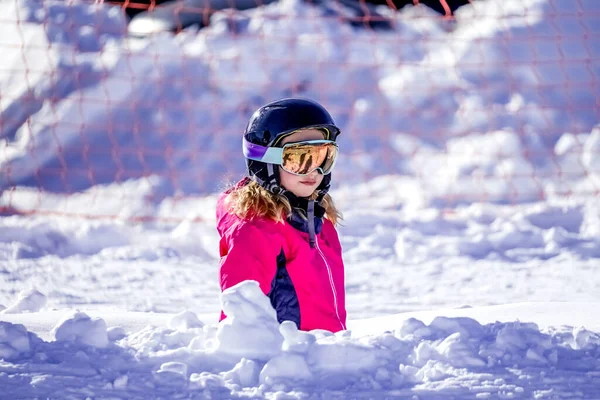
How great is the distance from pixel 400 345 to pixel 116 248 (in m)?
4.37

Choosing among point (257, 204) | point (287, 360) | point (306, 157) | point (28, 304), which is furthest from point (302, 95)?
point (287, 360)

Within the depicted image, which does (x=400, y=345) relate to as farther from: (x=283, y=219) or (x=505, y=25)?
(x=505, y=25)

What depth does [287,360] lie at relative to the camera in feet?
7.04

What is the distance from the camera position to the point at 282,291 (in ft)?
8.95

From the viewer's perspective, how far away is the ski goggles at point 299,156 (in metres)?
2.79

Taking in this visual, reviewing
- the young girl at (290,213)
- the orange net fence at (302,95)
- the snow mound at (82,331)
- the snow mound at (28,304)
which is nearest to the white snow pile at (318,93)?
the orange net fence at (302,95)

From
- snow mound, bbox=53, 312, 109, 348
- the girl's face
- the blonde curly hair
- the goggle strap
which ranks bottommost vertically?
snow mound, bbox=53, 312, 109, 348

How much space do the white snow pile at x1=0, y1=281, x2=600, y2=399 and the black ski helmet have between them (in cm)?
56

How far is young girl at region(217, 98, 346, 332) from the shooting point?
8.77 ft

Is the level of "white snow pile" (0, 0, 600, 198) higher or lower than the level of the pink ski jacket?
higher

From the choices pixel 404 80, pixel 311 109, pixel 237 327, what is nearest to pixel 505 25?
pixel 404 80

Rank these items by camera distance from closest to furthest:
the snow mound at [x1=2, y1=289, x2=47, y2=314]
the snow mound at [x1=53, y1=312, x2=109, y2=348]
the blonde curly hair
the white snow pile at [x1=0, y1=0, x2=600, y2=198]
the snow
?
1. the snow
2. the snow mound at [x1=53, y1=312, x2=109, y2=348]
3. the blonde curly hair
4. the snow mound at [x1=2, y1=289, x2=47, y2=314]
5. the white snow pile at [x1=0, y1=0, x2=600, y2=198]

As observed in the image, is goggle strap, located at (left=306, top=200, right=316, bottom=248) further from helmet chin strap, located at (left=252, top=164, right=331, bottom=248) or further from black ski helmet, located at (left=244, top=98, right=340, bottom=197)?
black ski helmet, located at (left=244, top=98, right=340, bottom=197)

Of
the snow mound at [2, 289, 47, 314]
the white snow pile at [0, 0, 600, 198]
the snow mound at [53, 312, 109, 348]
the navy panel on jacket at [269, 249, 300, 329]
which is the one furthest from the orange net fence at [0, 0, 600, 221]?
the snow mound at [53, 312, 109, 348]
